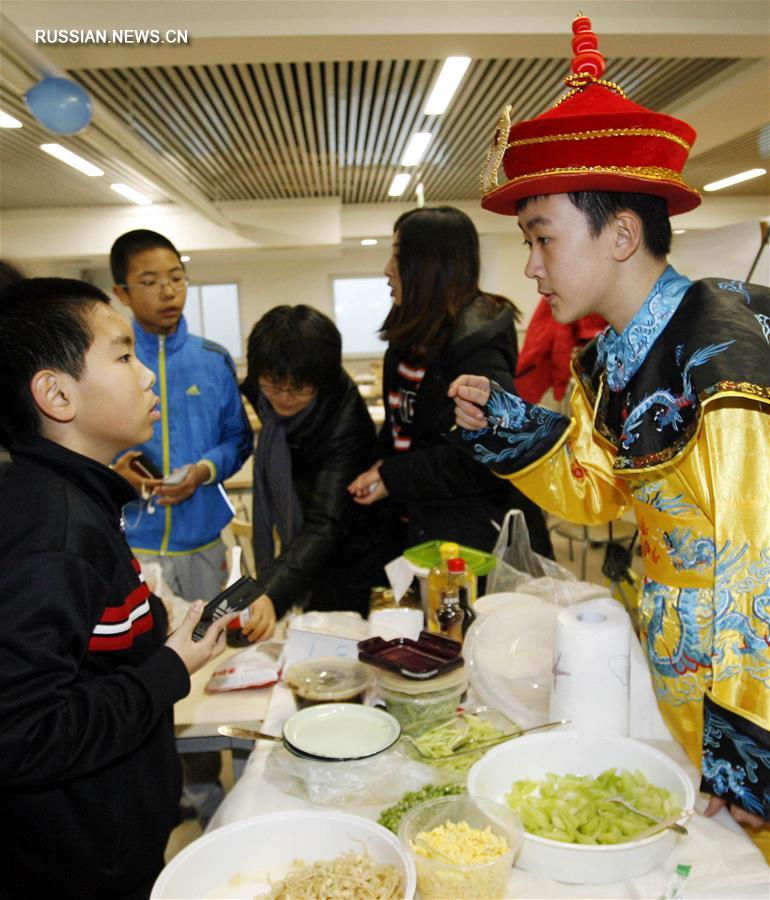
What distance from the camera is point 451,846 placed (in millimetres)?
819

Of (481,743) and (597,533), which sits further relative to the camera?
(597,533)

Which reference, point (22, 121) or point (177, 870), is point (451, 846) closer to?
point (177, 870)

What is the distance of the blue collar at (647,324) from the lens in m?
1.11

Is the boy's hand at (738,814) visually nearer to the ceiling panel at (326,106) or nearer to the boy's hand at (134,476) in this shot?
the boy's hand at (134,476)

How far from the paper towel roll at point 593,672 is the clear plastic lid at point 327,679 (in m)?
0.35

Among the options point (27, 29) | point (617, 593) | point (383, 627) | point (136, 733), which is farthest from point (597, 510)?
point (27, 29)

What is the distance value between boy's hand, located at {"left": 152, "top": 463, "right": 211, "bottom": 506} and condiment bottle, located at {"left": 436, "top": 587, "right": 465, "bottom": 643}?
110cm

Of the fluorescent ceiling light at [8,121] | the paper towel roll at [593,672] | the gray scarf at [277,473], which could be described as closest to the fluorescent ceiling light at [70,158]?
the fluorescent ceiling light at [8,121]

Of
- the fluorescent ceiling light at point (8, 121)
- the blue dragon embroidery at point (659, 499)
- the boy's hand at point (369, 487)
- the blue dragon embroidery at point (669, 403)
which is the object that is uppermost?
the fluorescent ceiling light at point (8, 121)

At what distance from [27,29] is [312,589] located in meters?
3.25

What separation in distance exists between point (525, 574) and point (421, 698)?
533 mm

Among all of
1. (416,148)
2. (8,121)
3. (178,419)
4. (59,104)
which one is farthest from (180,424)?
(416,148)

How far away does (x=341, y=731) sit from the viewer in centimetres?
110

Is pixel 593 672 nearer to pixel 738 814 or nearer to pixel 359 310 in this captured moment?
pixel 738 814
